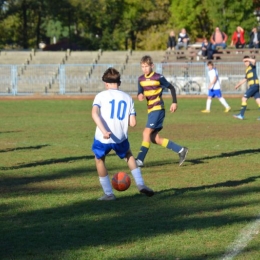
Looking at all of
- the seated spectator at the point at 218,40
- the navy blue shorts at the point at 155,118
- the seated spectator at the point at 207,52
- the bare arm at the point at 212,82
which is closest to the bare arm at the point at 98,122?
the navy blue shorts at the point at 155,118

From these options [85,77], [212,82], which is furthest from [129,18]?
[212,82]

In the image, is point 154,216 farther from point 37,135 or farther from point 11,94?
point 11,94

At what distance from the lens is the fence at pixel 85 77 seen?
4238cm

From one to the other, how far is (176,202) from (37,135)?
10299 millimetres

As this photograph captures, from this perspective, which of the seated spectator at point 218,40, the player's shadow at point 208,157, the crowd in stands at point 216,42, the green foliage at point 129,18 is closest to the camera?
the player's shadow at point 208,157

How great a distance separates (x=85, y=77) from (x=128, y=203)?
113 ft

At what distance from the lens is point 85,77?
43625mm

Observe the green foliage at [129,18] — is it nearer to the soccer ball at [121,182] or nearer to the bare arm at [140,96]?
the bare arm at [140,96]

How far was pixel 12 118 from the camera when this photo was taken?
25719 mm

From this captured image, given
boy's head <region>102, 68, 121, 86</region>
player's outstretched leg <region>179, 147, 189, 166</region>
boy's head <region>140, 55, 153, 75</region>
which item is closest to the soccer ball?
boy's head <region>102, 68, 121, 86</region>

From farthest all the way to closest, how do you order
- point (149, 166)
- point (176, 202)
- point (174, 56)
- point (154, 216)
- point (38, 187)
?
point (174, 56)
point (149, 166)
point (38, 187)
point (176, 202)
point (154, 216)

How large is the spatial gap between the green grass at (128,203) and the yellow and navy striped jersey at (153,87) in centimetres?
106

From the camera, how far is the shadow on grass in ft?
22.9

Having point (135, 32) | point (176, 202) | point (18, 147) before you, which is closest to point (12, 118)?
point (18, 147)
